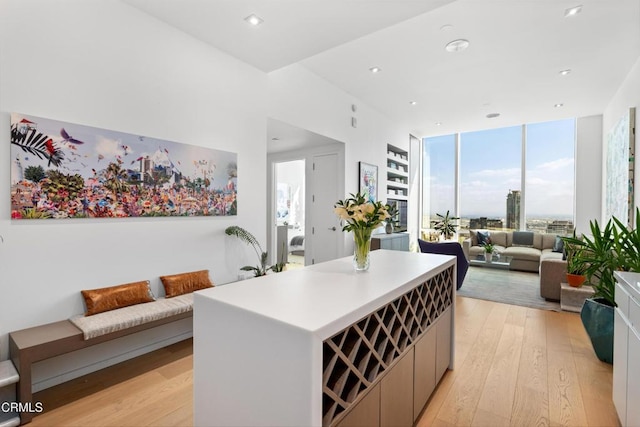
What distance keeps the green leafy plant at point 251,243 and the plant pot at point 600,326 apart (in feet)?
9.79

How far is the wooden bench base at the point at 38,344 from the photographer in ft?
6.04

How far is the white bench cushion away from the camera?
2.12 m

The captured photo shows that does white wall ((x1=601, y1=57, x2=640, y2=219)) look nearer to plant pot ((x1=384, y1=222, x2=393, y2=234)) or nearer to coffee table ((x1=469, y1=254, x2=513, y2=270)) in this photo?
coffee table ((x1=469, y1=254, x2=513, y2=270))

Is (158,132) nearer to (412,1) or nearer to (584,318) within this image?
(412,1)

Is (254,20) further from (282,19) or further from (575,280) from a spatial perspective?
(575,280)

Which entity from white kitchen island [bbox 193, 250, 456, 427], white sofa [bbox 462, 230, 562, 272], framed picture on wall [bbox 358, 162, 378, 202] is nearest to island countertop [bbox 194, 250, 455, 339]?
white kitchen island [bbox 193, 250, 456, 427]

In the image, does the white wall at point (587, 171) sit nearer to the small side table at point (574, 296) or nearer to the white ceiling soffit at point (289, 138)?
the small side table at point (574, 296)

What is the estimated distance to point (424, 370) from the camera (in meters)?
1.90

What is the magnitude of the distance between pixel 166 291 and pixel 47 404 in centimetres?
100

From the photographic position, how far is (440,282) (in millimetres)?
2246

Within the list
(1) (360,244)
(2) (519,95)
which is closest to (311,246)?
(1) (360,244)

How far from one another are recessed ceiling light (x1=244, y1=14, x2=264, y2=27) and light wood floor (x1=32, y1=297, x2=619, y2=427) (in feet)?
9.53

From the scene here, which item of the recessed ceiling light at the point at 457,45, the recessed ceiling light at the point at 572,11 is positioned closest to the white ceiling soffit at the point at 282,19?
the recessed ceiling light at the point at 457,45

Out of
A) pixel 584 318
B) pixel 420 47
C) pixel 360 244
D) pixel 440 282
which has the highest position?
pixel 420 47
